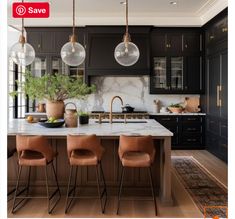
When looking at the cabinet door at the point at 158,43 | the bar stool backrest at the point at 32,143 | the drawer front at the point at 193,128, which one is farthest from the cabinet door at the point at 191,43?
the bar stool backrest at the point at 32,143

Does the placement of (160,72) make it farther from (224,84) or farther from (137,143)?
(137,143)

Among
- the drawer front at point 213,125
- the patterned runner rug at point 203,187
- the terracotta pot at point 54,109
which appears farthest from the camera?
the drawer front at point 213,125

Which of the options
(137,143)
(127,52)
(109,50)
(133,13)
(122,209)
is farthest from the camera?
(109,50)

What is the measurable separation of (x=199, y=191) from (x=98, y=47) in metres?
4.28

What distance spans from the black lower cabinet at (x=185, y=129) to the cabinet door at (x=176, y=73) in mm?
776

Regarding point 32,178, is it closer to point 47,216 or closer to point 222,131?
point 47,216

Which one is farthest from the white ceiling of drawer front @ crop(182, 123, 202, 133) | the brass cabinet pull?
drawer front @ crop(182, 123, 202, 133)

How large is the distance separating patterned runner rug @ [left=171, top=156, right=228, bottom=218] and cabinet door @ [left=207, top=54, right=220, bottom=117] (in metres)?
1.26

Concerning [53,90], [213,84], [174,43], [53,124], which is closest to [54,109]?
[53,90]

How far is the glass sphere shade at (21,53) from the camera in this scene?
4.09 meters

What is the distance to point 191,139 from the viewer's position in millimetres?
7281

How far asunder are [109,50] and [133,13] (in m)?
1.01

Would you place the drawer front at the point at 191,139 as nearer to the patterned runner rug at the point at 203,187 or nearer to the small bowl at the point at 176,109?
the small bowl at the point at 176,109

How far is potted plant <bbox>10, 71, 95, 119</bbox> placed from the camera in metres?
4.24
